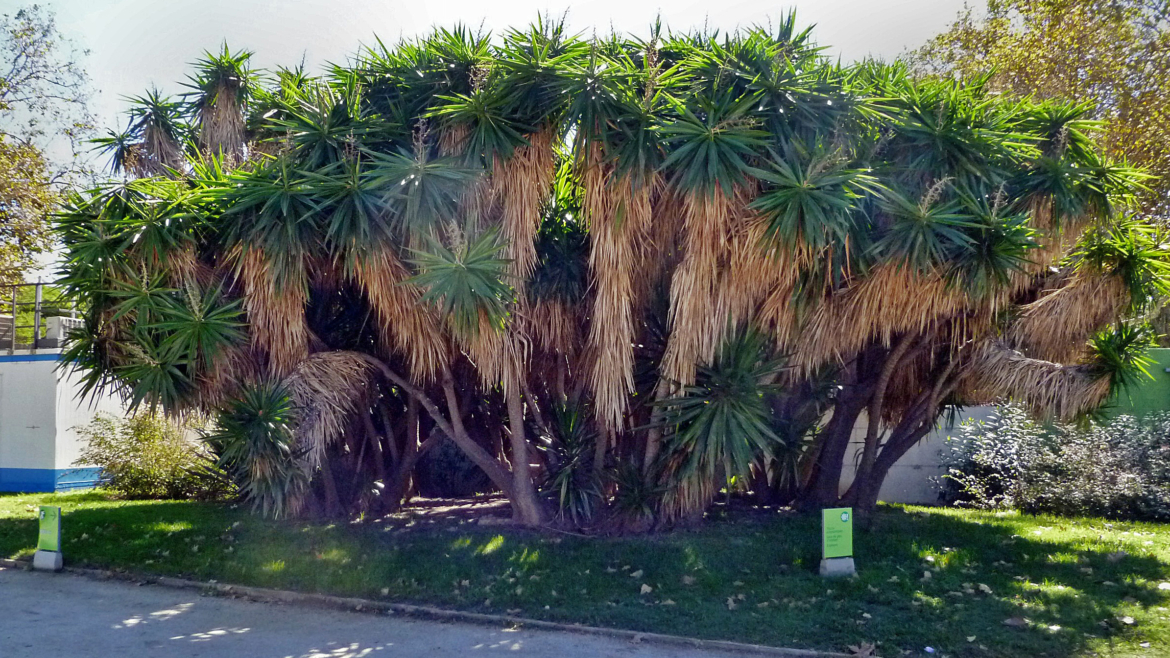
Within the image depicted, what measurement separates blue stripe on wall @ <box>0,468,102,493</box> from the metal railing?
2.43 m

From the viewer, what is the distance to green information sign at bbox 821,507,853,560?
8875 mm

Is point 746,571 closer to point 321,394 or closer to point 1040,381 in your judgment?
point 1040,381

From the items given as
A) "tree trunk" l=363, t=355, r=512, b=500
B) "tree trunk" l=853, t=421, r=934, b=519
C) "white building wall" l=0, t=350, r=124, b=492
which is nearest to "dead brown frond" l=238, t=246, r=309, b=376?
"tree trunk" l=363, t=355, r=512, b=500

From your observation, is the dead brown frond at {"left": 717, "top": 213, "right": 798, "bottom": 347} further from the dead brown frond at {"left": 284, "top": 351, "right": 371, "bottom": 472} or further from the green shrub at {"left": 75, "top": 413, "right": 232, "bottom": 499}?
the green shrub at {"left": 75, "top": 413, "right": 232, "bottom": 499}

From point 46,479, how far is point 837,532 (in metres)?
15.3

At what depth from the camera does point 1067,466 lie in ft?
45.9

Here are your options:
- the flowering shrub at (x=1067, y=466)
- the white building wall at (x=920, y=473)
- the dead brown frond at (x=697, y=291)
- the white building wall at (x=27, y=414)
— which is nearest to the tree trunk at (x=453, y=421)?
the dead brown frond at (x=697, y=291)

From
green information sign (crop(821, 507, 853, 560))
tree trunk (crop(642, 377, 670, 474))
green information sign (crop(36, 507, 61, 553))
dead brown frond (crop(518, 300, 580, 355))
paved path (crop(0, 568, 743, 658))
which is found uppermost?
dead brown frond (crop(518, 300, 580, 355))

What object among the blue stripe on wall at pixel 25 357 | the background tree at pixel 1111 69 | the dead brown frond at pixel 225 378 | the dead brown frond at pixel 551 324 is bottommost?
the dead brown frond at pixel 225 378

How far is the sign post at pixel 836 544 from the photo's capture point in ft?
29.1

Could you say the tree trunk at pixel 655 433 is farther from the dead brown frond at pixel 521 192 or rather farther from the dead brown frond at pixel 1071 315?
the dead brown frond at pixel 1071 315

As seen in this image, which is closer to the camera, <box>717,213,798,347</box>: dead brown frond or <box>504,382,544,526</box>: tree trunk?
<box>717,213,798,347</box>: dead brown frond

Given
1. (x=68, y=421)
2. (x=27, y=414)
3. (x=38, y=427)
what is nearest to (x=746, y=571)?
(x=68, y=421)

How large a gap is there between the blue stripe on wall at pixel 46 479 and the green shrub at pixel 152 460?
5.58ft
